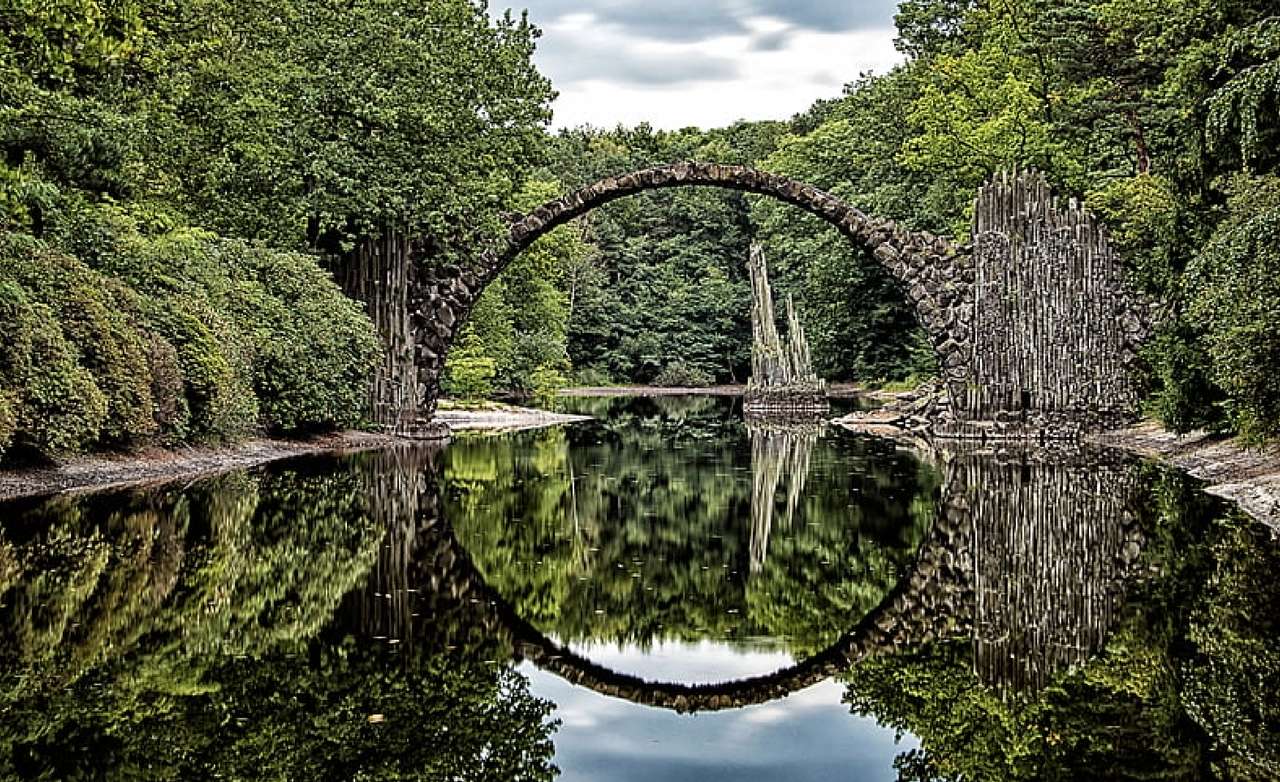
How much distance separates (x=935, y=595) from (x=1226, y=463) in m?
9.34

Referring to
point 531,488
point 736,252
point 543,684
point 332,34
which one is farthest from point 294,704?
point 736,252

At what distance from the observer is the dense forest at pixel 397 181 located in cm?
1433

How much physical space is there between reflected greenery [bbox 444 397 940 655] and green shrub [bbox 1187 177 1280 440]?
3309 millimetres

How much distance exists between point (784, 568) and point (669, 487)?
686 centimetres

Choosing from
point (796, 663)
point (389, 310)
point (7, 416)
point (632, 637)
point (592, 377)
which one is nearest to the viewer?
point (796, 663)

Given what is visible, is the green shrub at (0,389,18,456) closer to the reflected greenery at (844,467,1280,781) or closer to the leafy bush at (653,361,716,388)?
the reflected greenery at (844,467,1280,781)

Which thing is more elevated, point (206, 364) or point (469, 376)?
point (206, 364)

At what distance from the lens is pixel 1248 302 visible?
13.2 meters

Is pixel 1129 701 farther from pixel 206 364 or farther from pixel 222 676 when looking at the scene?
pixel 206 364

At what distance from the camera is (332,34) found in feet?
78.5

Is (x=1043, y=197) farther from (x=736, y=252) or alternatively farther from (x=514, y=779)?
(x=736, y=252)

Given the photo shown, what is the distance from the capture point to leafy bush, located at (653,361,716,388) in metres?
67.7

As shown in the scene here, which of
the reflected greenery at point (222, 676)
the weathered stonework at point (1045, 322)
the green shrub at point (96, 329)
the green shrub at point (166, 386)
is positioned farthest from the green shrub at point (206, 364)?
the weathered stonework at point (1045, 322)

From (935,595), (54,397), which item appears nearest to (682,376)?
(54,397)
